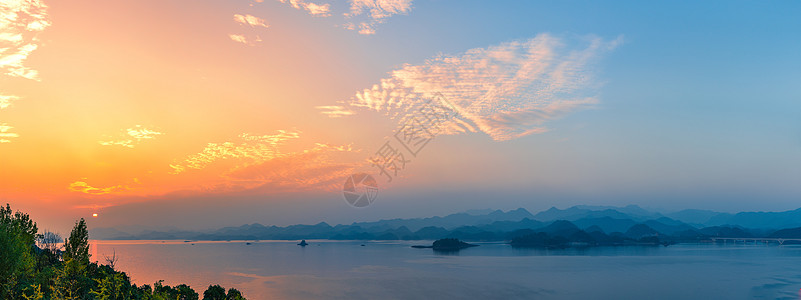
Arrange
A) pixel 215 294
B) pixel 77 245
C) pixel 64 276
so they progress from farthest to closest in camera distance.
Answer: pixel 77 245
pixel 215 294
pixel 64 276

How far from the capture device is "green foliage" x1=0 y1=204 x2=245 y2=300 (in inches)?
1462

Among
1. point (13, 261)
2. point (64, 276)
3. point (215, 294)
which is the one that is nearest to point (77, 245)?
point (13, 261)

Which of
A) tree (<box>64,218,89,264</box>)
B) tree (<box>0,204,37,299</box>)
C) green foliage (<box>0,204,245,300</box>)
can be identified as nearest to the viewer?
green foliage (<box>0,204,245,300</box>)

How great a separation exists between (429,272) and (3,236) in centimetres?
11702

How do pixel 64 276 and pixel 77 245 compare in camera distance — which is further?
pixel 77 245

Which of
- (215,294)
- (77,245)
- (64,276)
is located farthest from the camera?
(77,245)

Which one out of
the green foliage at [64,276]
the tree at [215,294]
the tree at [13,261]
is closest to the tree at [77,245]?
the green foliage at [64,276]

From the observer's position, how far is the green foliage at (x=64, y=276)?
37.1 meters

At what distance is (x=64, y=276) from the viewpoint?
41219 millimetres

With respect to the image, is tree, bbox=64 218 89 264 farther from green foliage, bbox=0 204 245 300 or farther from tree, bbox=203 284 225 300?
tree, bbox=203 284 225 300

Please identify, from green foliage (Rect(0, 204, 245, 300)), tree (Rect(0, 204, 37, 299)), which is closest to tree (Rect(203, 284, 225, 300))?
green foliage (Rect(0, 204, 245, 300))

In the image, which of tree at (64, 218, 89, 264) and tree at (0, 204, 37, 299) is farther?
tree at (64, 218, 89, 264)

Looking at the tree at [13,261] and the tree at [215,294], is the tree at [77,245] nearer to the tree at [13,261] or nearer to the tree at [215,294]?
the tree at [13,261]

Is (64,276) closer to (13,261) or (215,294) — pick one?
(13,261)
